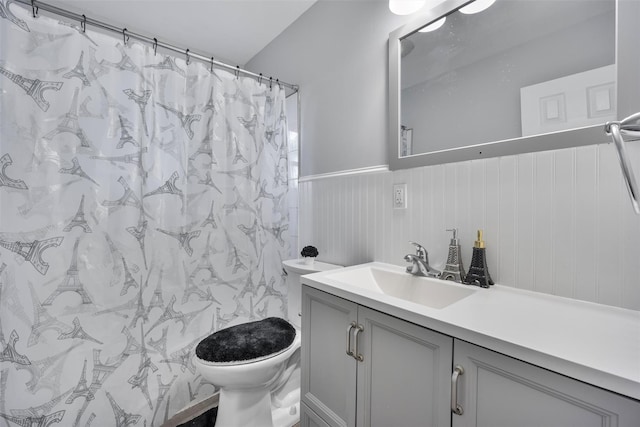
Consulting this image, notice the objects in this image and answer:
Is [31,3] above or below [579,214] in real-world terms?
above

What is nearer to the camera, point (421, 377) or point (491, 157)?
point (421, 377)

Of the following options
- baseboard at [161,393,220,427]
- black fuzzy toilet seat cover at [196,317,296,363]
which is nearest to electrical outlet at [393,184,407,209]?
black fuzzy toilet seat cover at [196,317,296,363]

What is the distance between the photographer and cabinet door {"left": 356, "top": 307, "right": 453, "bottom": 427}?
0.63 metres

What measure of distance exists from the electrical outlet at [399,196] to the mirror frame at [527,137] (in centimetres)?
9

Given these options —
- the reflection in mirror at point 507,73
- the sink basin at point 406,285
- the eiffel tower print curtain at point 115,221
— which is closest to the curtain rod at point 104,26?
the eiffel tower print curtain at point 115,221

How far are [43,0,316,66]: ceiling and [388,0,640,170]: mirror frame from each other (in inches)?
36.1

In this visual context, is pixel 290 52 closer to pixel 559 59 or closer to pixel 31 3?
pixel 31 3

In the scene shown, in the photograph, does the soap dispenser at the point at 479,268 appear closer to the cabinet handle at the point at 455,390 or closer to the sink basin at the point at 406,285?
the sink basin at the point at 406,285

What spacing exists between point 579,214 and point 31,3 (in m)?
2.09

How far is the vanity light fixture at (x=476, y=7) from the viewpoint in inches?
37.8

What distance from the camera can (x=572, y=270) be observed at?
0.76 m

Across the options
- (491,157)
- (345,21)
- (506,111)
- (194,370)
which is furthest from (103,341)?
(345,21)

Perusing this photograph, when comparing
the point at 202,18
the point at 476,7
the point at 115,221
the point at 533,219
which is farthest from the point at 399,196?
the point at 202,18

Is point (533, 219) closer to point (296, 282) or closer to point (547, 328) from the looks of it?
point (547, 328)
